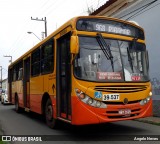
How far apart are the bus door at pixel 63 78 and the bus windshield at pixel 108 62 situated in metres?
0.64

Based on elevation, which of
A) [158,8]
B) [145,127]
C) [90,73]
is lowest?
[145,127]

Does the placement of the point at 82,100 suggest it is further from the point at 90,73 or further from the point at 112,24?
the point at 112,24

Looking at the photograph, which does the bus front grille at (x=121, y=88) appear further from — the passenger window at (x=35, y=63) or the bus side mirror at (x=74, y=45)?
the passenger window at (x=35, y=63)

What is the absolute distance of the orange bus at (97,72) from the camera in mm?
8125

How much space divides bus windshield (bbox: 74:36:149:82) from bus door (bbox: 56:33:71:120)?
638 millimetres

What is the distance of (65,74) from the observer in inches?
360

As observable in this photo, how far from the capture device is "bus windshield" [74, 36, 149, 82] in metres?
8.30

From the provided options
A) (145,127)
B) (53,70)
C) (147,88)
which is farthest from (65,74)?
(145,127)

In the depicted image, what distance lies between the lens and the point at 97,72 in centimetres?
834

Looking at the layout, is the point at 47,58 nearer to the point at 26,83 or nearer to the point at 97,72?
the point at 97,72

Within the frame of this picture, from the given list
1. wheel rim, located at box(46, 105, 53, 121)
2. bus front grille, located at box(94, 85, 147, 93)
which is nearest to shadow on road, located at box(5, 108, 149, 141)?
wheel rim, located at box(46, 105, 53, 121)

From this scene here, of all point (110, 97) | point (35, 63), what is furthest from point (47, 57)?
point (110, 97)

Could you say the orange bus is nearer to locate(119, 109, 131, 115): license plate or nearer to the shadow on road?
locate(119, 109, 131, 115): license plate

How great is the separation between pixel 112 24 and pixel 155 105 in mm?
5670
